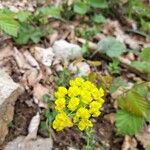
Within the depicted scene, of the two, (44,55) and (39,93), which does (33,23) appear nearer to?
(44,55)

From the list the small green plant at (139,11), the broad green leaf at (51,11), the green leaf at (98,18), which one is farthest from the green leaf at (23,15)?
the small green plant at (139,11)

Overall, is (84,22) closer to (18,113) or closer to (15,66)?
(15,66)

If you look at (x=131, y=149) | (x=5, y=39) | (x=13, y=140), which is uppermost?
(x=5, y=39)

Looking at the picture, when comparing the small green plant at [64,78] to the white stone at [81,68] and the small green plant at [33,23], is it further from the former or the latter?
the small green plant at [33,23]

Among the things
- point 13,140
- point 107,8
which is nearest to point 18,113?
point 13,140

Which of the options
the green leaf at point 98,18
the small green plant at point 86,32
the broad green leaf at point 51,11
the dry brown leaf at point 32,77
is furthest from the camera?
the green leaf at point 98,18

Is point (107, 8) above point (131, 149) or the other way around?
above

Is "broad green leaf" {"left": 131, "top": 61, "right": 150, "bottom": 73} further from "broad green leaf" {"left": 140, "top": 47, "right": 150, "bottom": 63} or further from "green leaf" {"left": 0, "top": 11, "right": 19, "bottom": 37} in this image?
"green leaf" {"left": 0, "top": 11, "right": 19, "bottom": 37}
